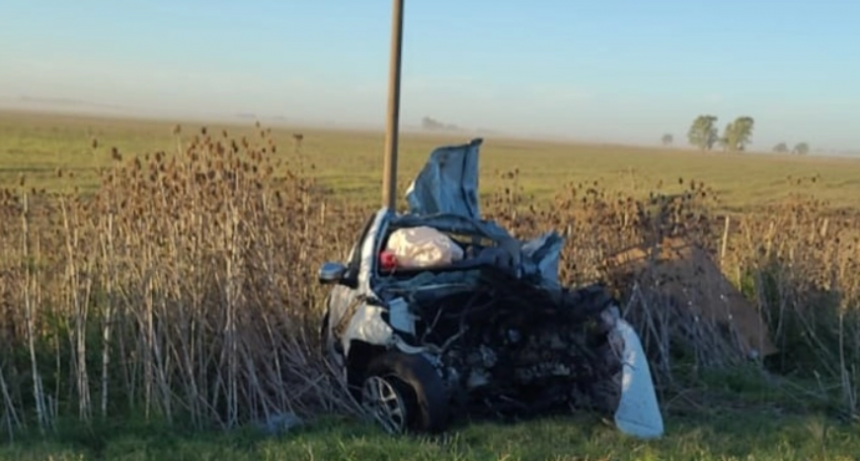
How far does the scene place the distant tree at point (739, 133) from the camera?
415ft

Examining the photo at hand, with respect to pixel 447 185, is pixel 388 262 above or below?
below

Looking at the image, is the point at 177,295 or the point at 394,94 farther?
the point at 394,94

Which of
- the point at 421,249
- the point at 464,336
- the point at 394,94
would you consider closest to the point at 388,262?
the point at 421,249

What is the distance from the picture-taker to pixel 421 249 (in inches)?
282

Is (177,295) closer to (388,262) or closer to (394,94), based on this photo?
(388,262)

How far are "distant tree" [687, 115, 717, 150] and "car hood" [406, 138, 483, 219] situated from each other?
123 metres

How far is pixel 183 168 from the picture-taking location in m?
7.40

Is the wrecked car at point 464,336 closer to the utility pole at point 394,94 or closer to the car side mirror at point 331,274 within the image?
the car side mirror at point 331,274

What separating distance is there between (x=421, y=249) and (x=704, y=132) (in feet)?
414

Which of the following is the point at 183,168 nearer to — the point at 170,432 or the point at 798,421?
the point at 170,432

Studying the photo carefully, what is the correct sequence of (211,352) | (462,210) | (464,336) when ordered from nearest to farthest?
1. (464,336)
2. (211,352)
3. (462,210)

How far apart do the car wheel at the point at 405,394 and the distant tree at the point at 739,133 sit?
126m

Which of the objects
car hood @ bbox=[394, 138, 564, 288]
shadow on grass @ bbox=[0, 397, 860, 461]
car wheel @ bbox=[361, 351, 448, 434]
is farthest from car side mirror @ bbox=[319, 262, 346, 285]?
shadow on grass @ bbox=[0, 397, 860, 461]

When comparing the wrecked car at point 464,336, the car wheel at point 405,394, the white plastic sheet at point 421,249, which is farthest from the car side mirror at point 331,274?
the car wheel at point 405,394
